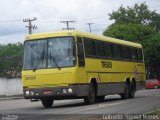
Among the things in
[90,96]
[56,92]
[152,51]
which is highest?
[152,51]

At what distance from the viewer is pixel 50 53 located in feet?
81.8

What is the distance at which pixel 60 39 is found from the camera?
25.1 meters

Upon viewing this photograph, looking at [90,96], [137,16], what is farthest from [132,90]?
[137,16]

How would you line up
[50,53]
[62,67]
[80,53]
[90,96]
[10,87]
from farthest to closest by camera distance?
[10,87], [90,96], [80,53], [50,53], [62,67]

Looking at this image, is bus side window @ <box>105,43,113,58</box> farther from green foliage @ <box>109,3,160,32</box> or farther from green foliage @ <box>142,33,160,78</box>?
green foliage @ <box>109,3,160,32</box>

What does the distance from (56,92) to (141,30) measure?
68.7m

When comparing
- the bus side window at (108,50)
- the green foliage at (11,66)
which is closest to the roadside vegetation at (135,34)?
the green foliage at (11,66)

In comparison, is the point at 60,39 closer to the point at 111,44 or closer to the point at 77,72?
the point at 77,72

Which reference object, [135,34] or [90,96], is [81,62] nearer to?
[90,96]

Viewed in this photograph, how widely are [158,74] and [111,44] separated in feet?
212

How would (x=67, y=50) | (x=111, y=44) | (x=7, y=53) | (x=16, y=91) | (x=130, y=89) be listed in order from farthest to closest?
(x=7, y=53)
(x=16, y=91)
(x=130, y=89)
(x=111, y=44)
(x=67, y=50)

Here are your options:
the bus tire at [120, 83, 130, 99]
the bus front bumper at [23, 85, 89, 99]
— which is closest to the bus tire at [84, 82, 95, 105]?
the bus front bumper at [23, 85, 89, 99]

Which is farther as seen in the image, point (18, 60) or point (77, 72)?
point (18, 60)

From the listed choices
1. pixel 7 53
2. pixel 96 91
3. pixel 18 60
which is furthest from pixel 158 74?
pixel 96 91
